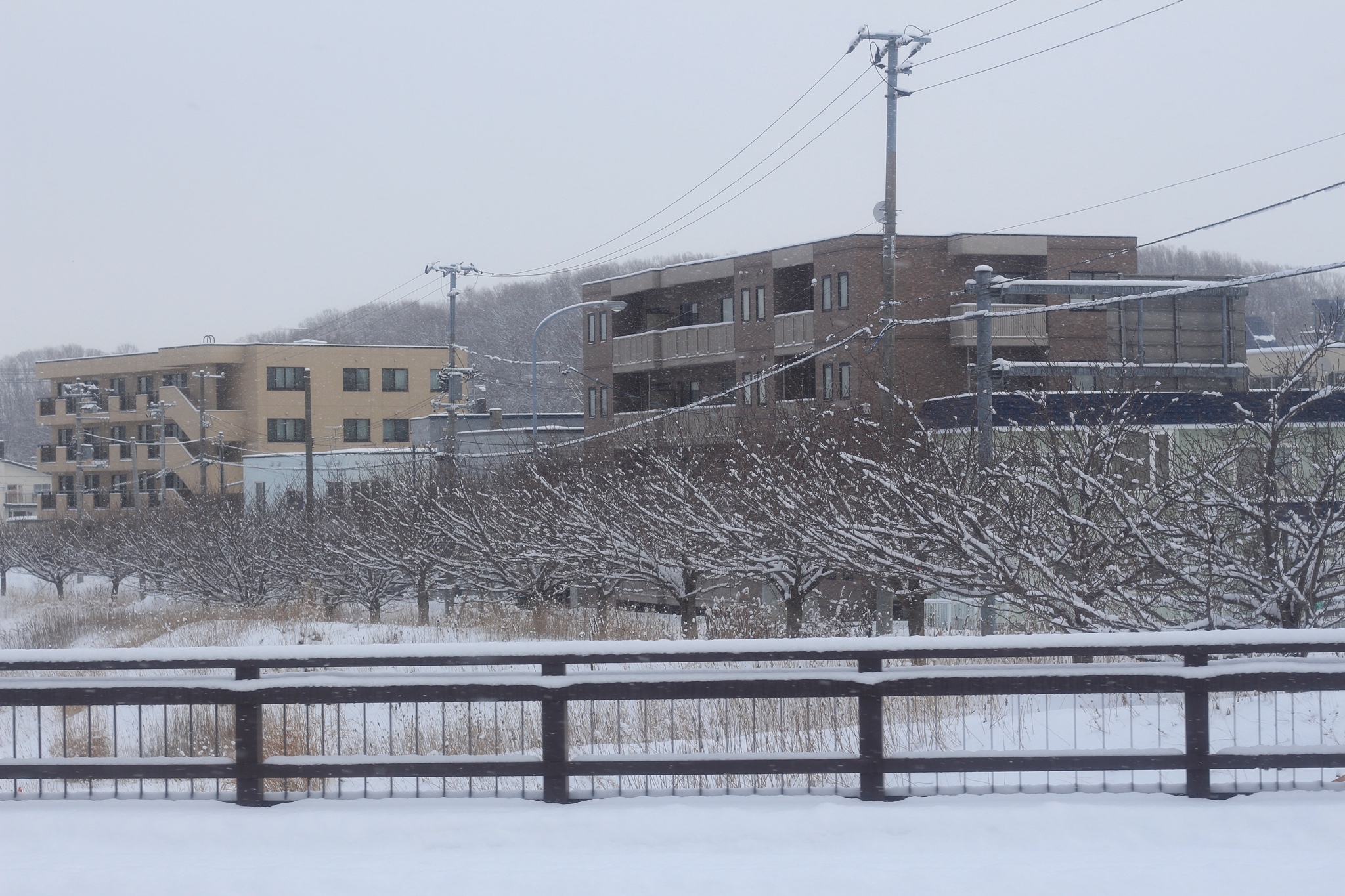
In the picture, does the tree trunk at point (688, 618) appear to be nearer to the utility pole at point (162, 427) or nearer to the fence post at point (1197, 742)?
the fence post at point (1197, 742)

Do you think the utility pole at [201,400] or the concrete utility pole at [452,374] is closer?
the concrete utility pole at [452,374]

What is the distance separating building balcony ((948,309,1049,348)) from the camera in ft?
122

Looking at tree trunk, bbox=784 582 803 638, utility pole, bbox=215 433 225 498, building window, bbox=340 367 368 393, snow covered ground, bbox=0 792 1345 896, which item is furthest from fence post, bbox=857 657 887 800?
building window, bbox=340 367 368 393

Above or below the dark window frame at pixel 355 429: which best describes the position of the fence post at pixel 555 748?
below

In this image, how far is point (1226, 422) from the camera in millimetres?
20047

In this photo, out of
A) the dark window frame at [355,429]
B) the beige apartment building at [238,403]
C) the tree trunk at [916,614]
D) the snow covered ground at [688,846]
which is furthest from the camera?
the dark window frame at [355,429]

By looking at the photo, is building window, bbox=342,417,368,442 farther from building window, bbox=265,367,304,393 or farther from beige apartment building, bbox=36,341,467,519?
building window, bbox=265,367,304,393

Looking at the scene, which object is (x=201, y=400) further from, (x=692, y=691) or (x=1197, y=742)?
(x=1197, y=742)

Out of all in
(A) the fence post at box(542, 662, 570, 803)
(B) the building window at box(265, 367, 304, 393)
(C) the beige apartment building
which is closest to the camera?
(A) the fence post at box(542, 662, 570, 803)

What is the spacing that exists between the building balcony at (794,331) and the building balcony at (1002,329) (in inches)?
185

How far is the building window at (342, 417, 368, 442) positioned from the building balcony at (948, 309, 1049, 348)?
40.9 m

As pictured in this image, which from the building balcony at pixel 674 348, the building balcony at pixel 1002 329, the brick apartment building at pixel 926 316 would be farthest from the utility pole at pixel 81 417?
the building balcony at pixel 1002 329

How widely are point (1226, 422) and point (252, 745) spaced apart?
691 inches

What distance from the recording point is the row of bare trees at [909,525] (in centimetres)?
1238
